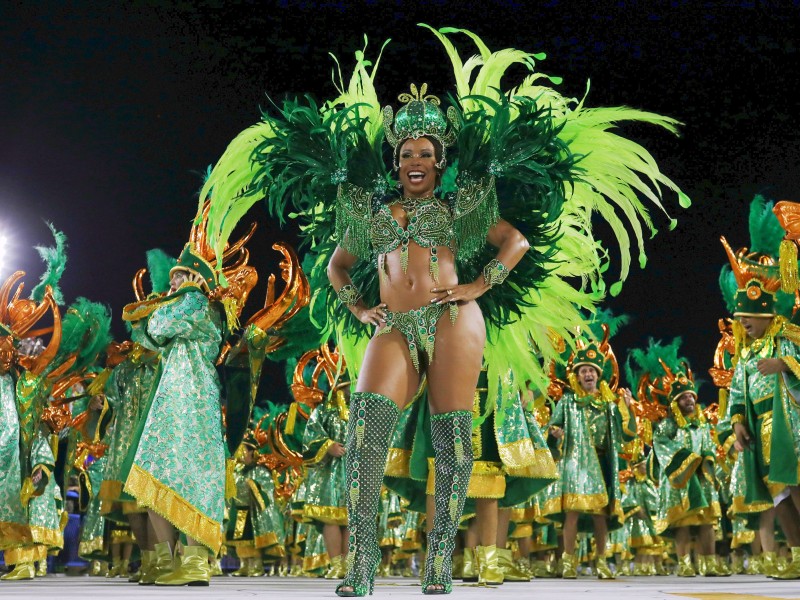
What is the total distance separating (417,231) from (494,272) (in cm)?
35

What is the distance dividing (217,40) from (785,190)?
6.35 meters

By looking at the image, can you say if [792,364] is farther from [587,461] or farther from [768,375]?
[587,461]

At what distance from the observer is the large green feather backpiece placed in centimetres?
442

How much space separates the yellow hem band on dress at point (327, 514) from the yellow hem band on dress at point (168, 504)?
3.04 m

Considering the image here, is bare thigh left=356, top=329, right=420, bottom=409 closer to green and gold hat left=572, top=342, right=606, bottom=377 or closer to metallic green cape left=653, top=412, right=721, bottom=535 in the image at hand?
green and gold hat left=572, top=342, right=606, bottom=377

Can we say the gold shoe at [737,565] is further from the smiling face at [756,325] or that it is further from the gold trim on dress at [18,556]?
the gold trim on dress at [18,556]

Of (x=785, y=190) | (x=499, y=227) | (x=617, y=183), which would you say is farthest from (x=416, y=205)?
(x=785, y=190)

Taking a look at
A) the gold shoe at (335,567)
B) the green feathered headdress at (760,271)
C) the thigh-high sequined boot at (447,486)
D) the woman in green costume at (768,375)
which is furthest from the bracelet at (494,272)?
the gold shoe at (335,567)

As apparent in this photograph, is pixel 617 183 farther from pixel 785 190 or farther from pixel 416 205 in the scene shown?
pixel 785 190

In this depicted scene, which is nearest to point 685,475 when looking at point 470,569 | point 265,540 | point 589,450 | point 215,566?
point 589,450

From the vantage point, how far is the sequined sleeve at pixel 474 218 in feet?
14.1

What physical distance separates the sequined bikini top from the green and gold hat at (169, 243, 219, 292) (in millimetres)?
1742

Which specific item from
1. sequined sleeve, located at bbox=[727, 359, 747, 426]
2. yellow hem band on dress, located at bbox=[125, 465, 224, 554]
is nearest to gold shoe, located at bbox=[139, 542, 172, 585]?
yellow hem band on dress, located at bbox=[125, 465, 224, 554]

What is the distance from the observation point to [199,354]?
5.63 metres
